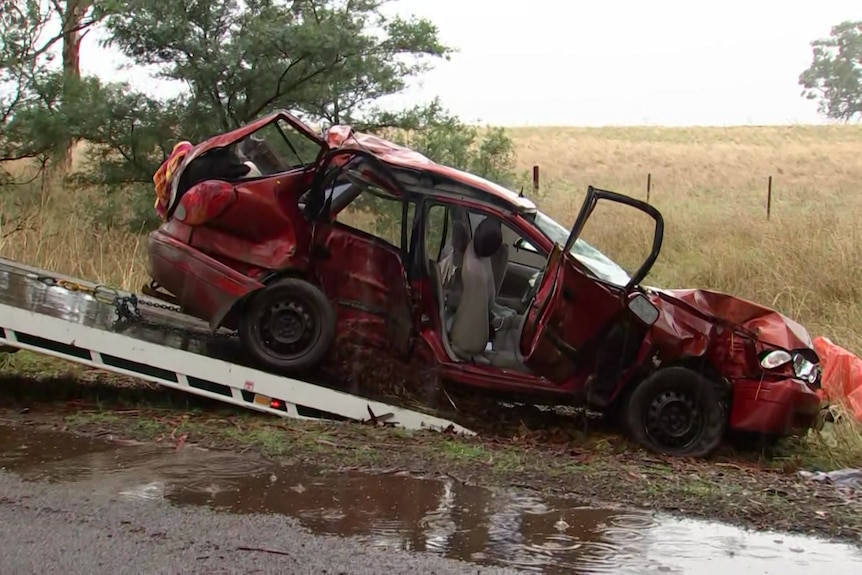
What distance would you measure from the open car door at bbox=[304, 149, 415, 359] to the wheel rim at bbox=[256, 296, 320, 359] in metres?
0.22

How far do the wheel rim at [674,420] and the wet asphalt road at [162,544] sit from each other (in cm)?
291

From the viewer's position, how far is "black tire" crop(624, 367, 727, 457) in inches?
259

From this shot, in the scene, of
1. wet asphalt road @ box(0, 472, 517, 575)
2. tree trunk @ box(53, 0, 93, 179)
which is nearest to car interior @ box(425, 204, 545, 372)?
wet asphalt road @ box(0, 472, 517, 575)

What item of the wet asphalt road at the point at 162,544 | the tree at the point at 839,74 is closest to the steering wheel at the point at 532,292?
the wet asphalt road at the point at 162,544

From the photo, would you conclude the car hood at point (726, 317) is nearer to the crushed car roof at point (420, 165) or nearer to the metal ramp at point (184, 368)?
the crushed car roof at point (420, 165)

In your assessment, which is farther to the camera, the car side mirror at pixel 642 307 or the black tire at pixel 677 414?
the black tire at pixel 677 414

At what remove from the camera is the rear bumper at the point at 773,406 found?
Answer: 21.2ft

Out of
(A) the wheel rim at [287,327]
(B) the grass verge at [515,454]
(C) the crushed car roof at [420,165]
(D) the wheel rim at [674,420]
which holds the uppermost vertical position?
(C) the crushed car roof at [420,165]

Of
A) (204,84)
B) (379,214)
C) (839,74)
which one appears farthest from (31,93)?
(839,74)

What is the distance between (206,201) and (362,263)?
4.04 ft

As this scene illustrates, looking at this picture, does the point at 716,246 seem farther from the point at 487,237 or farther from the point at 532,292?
the point at 487,237

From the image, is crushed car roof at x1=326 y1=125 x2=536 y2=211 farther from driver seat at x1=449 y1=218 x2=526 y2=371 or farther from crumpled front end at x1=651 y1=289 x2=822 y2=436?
crumpled front end at x1=651 y1=289 x2=822 y2=436

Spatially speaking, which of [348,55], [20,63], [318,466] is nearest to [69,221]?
[20,63]

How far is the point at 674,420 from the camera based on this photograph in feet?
21.7
